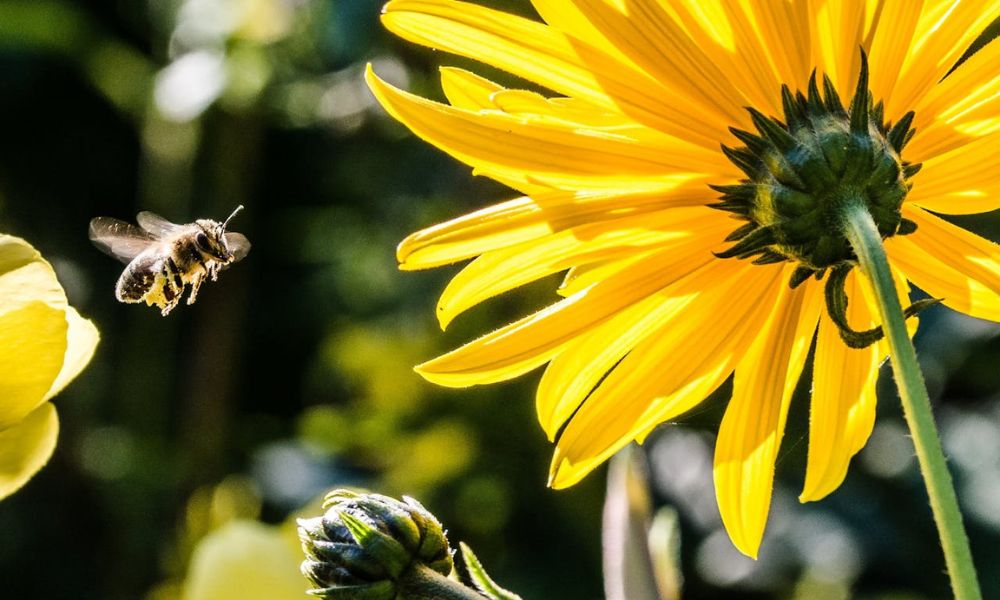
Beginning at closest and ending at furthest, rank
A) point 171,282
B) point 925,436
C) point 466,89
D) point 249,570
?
point 925,436
point 466,89
point 249,570
point 171,282

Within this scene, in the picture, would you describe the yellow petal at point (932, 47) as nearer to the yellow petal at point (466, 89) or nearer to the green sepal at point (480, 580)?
the yellow petal at point (466, 89)

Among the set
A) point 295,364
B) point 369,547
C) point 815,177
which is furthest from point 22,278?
point 295,364

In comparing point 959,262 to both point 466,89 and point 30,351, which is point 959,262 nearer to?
point 466,89

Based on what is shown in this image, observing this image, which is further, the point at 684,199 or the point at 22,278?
the point at 684,199

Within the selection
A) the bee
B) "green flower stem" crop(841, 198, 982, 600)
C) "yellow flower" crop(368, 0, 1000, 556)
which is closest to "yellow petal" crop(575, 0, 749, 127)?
"yellow flower" crop(368, 0, 1000, 556)

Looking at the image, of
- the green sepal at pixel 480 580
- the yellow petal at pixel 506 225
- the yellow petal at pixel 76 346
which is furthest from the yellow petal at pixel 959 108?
the yellow petal at pixel 76 346

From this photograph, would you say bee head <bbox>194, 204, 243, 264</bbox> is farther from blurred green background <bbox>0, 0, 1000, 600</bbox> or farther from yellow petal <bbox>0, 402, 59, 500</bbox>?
yellow petal <bbox>0, 402, 59, 500</bbox>
